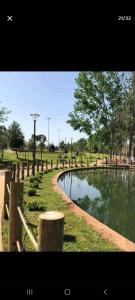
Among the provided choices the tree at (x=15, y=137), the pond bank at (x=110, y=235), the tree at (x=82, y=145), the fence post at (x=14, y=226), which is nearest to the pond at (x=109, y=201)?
the pond bank at (x=110, y=235)

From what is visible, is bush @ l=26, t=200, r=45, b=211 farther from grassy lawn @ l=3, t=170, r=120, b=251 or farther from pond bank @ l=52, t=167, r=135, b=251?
pond bank @ l=52, t=167, r=135, b=251

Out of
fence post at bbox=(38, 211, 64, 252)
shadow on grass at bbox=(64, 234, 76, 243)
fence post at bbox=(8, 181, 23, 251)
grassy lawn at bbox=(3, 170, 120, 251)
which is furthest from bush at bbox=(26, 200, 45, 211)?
fence post at bbox=(38, 211, 64, 252)

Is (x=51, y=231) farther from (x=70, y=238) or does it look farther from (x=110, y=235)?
(x=110, y=235)

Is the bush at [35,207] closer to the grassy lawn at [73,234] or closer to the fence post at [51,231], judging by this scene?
the grassy lawn at [73,234]

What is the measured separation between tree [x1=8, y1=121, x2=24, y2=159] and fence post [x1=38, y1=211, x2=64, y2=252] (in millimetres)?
35260

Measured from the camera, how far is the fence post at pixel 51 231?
6.76ft

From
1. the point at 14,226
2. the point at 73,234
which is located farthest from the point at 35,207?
A: the point at 14,226

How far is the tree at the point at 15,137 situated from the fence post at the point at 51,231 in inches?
1388

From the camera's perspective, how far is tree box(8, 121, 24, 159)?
37000 mm
